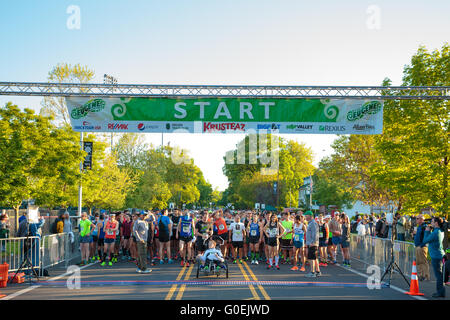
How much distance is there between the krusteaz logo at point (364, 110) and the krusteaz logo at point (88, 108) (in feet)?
30.8

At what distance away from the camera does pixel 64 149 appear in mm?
21188

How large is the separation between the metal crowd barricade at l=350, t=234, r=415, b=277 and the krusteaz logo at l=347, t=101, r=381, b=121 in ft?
15.0

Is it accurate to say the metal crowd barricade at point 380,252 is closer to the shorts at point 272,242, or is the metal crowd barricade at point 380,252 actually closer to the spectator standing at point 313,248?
the spectator standing at point 313,248

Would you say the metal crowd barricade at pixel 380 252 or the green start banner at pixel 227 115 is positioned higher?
the green start banner at pixel 227 115

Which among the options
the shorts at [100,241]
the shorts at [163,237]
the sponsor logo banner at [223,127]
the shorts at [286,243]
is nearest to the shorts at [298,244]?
→ the shorts at [286,243]

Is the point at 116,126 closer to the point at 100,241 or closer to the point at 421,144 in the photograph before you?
the point at 100,241

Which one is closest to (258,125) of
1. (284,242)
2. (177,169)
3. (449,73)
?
(284,242)

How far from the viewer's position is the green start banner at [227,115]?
15742 millimetres

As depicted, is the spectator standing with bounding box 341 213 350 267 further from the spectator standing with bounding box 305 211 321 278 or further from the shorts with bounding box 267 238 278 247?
the spectator standing with bounding box 305 211 321 278

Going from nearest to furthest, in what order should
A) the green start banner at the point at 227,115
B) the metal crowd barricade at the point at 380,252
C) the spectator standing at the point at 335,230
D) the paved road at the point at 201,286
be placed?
1. the paved road at the point at 201,286
2. the metal crowd barricade at the point at 380,252
3. the green start banner at the point at 227,115
4. the spectator standing at the point at 335,230

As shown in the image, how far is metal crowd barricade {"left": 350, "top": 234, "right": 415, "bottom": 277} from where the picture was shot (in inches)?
523

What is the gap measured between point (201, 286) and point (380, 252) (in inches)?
273
